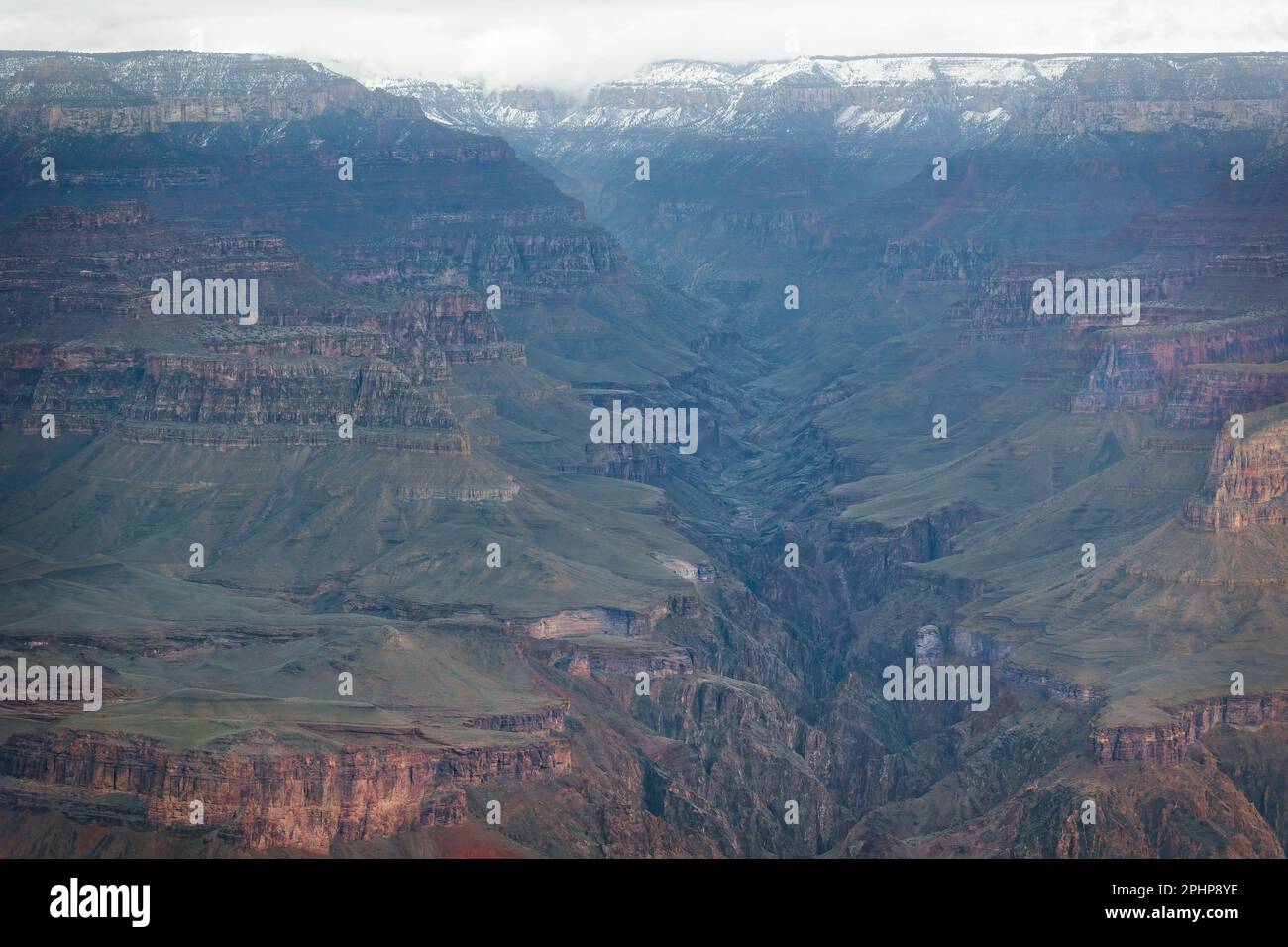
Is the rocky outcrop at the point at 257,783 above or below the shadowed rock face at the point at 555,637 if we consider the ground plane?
below

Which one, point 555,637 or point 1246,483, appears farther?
point 555,637

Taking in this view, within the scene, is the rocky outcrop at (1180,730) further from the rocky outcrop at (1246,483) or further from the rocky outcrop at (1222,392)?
the rocky outcrop at (1222,392)

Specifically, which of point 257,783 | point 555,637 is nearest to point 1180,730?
point 555,637

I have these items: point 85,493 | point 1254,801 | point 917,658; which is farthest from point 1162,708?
point 85,493

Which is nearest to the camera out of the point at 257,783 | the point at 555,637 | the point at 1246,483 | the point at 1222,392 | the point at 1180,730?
the point at 257,783

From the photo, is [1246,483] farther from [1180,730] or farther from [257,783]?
[257,783]

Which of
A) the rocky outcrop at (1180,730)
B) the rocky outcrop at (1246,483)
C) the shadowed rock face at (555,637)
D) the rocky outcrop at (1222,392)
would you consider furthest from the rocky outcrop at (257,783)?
the rocky outcrop at (1222,392)

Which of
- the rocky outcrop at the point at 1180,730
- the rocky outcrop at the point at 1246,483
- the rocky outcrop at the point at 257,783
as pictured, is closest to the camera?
the rocky outcrop at the point at 257,783

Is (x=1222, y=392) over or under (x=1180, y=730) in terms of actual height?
over

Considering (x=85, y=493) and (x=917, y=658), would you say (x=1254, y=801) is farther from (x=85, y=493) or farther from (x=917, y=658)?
(x=85, y=493)

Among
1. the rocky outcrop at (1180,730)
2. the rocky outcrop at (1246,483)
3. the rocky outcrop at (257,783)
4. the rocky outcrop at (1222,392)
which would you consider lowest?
the rocky outcrop at (257,783)

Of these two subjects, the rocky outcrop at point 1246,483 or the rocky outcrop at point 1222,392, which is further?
the rocky outcrop at point 1222,392
